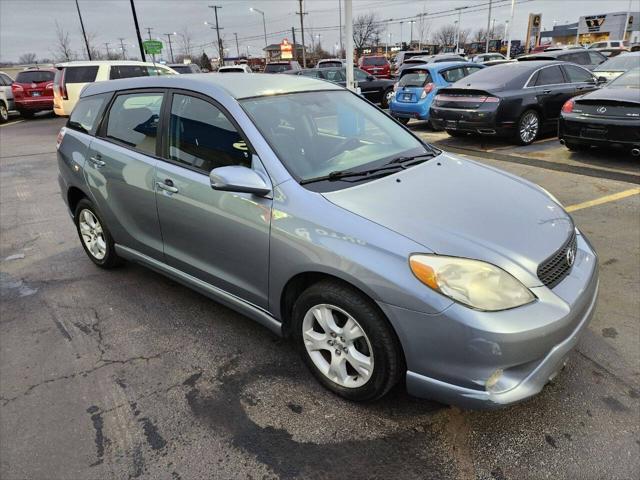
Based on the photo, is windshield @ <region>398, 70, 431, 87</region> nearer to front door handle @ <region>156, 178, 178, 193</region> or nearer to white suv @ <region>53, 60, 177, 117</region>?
white suv @ <region>53, 60, 177, 117</region>

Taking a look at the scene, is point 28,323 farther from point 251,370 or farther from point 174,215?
point 251,370

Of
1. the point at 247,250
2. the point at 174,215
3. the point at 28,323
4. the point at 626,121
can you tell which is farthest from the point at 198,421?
the point at 626,121

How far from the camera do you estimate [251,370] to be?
2.95 m

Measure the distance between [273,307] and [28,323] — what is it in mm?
2127

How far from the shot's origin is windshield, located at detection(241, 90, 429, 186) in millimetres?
2820

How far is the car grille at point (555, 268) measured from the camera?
2262 mm

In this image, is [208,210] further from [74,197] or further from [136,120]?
[74,197]

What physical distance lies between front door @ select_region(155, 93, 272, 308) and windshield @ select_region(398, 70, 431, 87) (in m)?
9.57

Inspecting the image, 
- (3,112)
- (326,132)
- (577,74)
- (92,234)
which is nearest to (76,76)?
(3,112)

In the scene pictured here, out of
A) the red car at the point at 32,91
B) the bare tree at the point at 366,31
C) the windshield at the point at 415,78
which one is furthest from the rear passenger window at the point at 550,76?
the bare tree at the point at 366,31

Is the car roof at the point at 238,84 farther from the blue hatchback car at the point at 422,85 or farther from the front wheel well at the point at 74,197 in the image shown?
the blue hatchback car at the point at 422,85

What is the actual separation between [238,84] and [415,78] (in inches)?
381

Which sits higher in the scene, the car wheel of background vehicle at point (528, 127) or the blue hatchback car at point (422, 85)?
the blue hatchback car at point (422, 85)

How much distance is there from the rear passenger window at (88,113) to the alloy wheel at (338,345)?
273 centimetres
